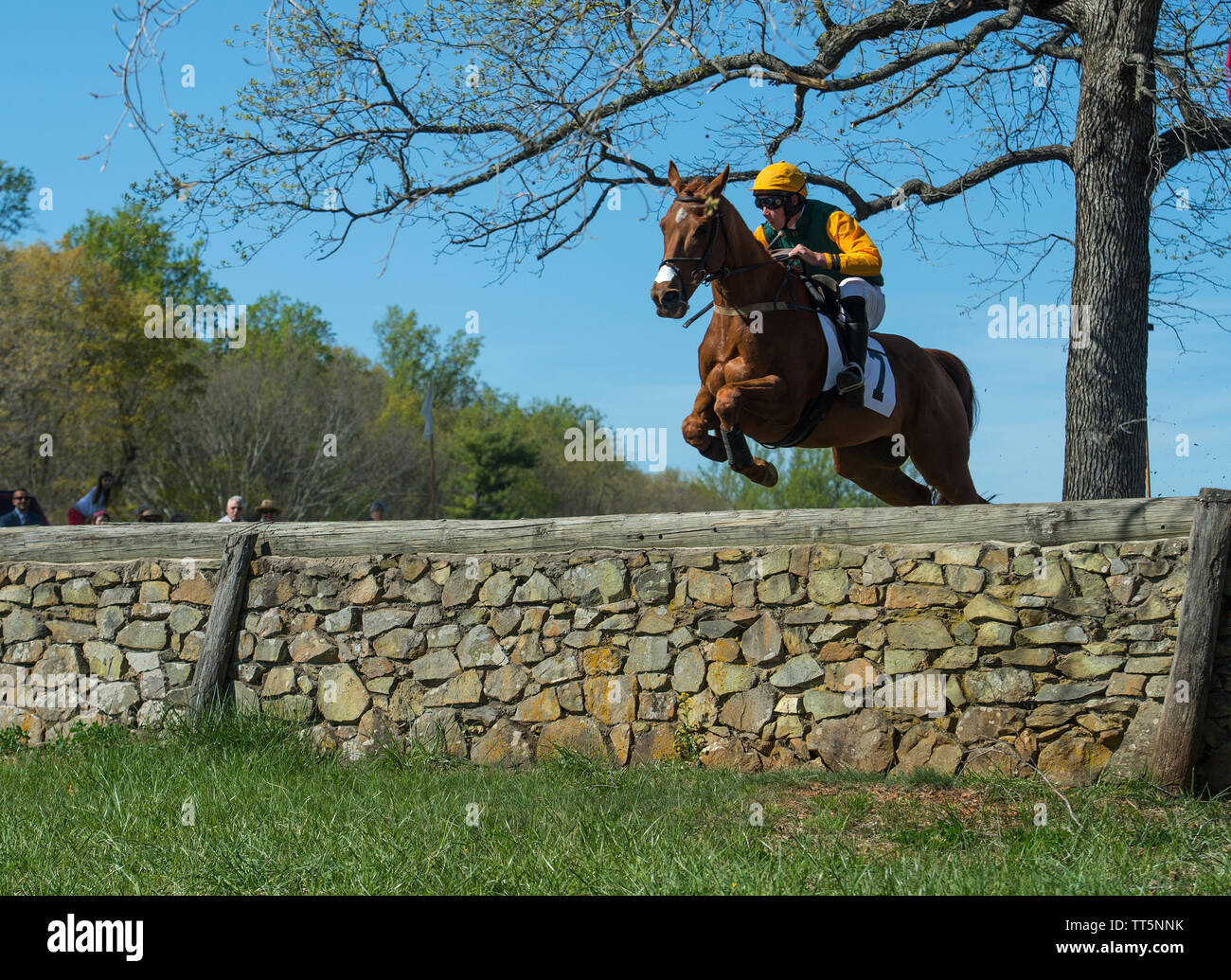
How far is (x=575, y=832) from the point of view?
5.57 metres

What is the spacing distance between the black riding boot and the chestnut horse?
0.40 ft

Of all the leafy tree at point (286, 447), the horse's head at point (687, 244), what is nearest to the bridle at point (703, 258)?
the horse's head at point (687, 244)

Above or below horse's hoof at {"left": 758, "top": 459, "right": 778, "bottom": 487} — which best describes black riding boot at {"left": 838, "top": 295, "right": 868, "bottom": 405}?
above

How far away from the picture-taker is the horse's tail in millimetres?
9375

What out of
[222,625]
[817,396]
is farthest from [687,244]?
[222,625]

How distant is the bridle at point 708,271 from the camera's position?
694 centimetres

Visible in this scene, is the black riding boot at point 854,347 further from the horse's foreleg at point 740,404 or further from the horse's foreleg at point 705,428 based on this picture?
the horse's foreleg at point 705,428

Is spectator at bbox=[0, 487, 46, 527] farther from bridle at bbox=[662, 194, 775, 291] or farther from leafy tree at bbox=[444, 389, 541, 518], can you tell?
leafy tree at bbox=[444, 389, 541, 518]

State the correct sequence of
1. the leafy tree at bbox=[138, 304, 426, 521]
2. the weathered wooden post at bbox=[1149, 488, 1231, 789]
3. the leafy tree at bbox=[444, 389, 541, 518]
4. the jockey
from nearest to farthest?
the weathered wooden post at bbox=[1149, 488, 1231, 789] → the jockey → the leafy tree at bbox=[138, 304, 426, 521] → the leafy tree at bbox=[444, 389, 541, 518]

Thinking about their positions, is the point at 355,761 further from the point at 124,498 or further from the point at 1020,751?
the point at 124,498

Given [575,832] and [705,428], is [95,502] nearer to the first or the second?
[705,428]

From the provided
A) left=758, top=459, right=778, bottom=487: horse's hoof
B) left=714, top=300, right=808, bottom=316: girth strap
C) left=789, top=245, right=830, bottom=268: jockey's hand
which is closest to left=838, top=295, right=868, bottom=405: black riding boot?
left=789, top=245, right=830, bottom=268: jockey's hand

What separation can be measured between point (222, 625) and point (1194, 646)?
7032 mm
